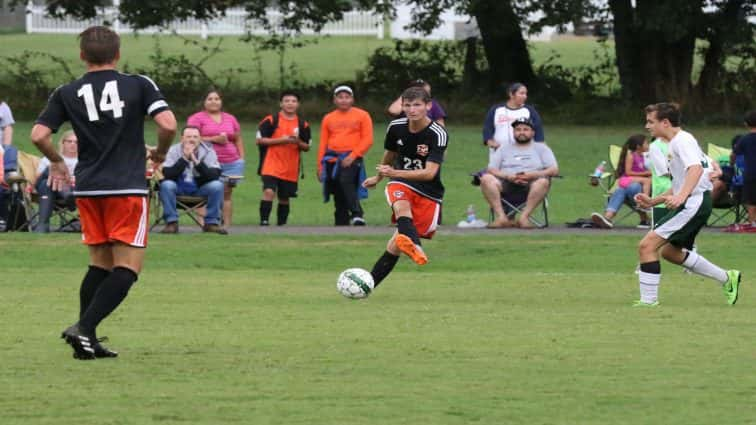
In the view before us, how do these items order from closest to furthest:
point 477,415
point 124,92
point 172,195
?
point 477,415 < point 124,92 < point 172,195

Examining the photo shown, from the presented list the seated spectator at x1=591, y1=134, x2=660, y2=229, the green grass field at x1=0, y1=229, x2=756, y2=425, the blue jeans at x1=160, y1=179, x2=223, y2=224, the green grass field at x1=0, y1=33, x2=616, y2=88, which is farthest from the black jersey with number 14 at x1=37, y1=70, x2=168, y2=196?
the green grass field at x1=0, y1=33, x2=616, y2=88

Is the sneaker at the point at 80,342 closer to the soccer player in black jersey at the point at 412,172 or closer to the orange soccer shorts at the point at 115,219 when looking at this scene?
the orange soccer shorts at the point at 115,219

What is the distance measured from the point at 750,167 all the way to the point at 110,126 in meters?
12.8

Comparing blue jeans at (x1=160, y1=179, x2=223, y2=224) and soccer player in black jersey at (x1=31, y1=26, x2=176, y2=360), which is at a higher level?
soccer player in black jersey at (x1=31, y1=26, x2=176, y2=360)

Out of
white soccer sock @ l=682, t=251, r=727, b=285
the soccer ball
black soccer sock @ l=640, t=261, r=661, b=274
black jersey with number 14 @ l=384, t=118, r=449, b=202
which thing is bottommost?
the soccer ball

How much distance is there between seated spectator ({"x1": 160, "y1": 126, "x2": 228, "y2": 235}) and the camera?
19047 millimetres

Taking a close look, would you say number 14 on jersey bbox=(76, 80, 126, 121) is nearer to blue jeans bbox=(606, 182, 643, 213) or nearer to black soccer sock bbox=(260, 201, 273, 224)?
black soccer sock bbox=(260, 201, 273, 224)

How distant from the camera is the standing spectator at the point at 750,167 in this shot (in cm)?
2019

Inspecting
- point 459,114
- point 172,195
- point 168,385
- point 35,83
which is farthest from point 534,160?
point 35,83

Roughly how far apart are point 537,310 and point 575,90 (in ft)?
96.5

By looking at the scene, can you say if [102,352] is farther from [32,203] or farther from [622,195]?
[622,195]

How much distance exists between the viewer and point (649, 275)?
486 inches

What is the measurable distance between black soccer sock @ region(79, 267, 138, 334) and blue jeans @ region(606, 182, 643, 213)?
1285cm

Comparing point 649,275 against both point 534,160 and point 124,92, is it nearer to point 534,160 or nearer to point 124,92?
point 124,92
